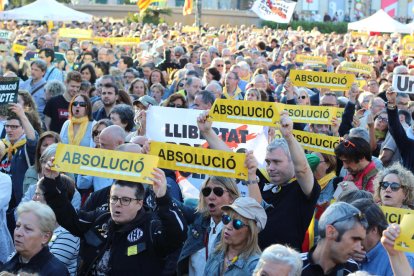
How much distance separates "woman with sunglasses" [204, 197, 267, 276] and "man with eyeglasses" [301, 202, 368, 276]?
0.38 m

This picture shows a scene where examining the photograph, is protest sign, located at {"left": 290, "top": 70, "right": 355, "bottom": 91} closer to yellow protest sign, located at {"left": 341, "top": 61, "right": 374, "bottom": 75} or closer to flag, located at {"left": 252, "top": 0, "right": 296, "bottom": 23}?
yellow protest sign, located at {"left": 341, "top": 61, "right": 374, "bottom": 75}

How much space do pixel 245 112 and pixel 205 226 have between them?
1.67 m

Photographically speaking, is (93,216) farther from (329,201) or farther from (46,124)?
(46,124)

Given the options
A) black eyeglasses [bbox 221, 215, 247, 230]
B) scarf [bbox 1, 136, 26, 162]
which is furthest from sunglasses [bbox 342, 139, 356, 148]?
scarf [bbox 1, 136, 26, 162]

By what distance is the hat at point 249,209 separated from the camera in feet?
18.5

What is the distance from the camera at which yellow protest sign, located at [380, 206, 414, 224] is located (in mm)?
6012

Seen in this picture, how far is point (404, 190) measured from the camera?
6621 millimetres

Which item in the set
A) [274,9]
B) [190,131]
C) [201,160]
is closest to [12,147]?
[190,131]

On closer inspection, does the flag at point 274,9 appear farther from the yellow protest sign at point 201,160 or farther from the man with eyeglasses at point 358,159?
the yellow protest sign at point 201,160

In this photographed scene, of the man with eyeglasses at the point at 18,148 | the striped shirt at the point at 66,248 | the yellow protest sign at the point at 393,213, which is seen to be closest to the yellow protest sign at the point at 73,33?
the man with eyeglasses at the point at 18,148

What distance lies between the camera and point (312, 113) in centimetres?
944

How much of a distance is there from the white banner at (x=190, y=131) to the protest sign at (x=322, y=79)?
3125 millimetres

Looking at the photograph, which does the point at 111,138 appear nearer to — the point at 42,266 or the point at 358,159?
the point at 358,159

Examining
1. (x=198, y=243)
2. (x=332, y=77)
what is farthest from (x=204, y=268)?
(x=332, y=77)
